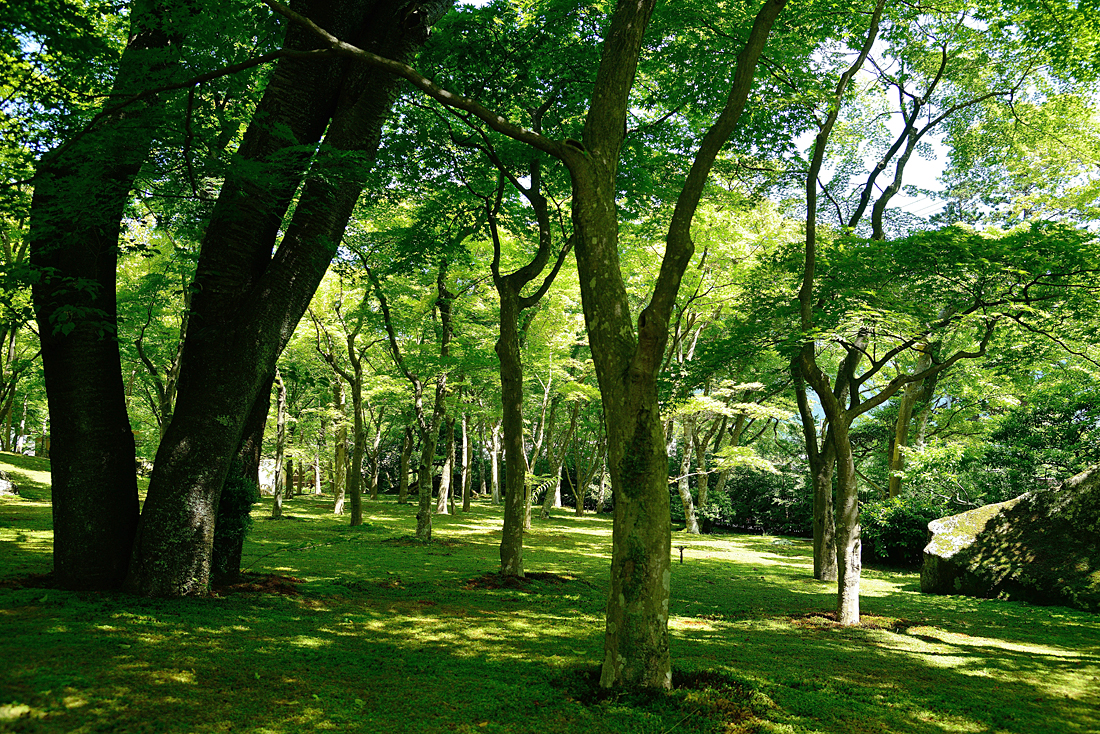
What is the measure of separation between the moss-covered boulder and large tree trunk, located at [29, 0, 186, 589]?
1219 cm

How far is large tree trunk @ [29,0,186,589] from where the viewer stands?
4734mm

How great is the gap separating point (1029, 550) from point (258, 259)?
12.1m

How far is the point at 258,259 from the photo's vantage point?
6141mm

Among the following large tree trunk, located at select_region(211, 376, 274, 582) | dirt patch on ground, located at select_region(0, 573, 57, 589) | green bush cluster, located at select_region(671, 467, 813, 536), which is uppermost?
large tree trunk, located at select_region(211, 376, 274, 582)

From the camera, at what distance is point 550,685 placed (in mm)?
3980

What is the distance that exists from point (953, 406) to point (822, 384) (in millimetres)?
17468

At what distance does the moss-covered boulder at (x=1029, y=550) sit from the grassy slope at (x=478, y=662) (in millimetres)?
604

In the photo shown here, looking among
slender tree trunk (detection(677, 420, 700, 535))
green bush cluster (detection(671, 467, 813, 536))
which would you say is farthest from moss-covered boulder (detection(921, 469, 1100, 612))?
green bush cluster (detection(671, 467, 813, 536))

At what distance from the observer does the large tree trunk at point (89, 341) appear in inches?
186

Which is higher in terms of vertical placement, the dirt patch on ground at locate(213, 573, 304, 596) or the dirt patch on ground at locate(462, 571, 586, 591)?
the dirt patch on ground at locate(213, 573, 304, 596)

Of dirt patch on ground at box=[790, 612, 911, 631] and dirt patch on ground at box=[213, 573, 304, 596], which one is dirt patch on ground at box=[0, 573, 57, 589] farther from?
dirt patch on ground at box=[790, 612, 911, 631]

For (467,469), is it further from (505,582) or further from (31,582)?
(31,582)

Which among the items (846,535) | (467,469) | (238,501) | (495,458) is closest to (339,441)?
(467,469)

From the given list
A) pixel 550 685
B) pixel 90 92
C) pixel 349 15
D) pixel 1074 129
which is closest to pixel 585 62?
pixel 349 15
